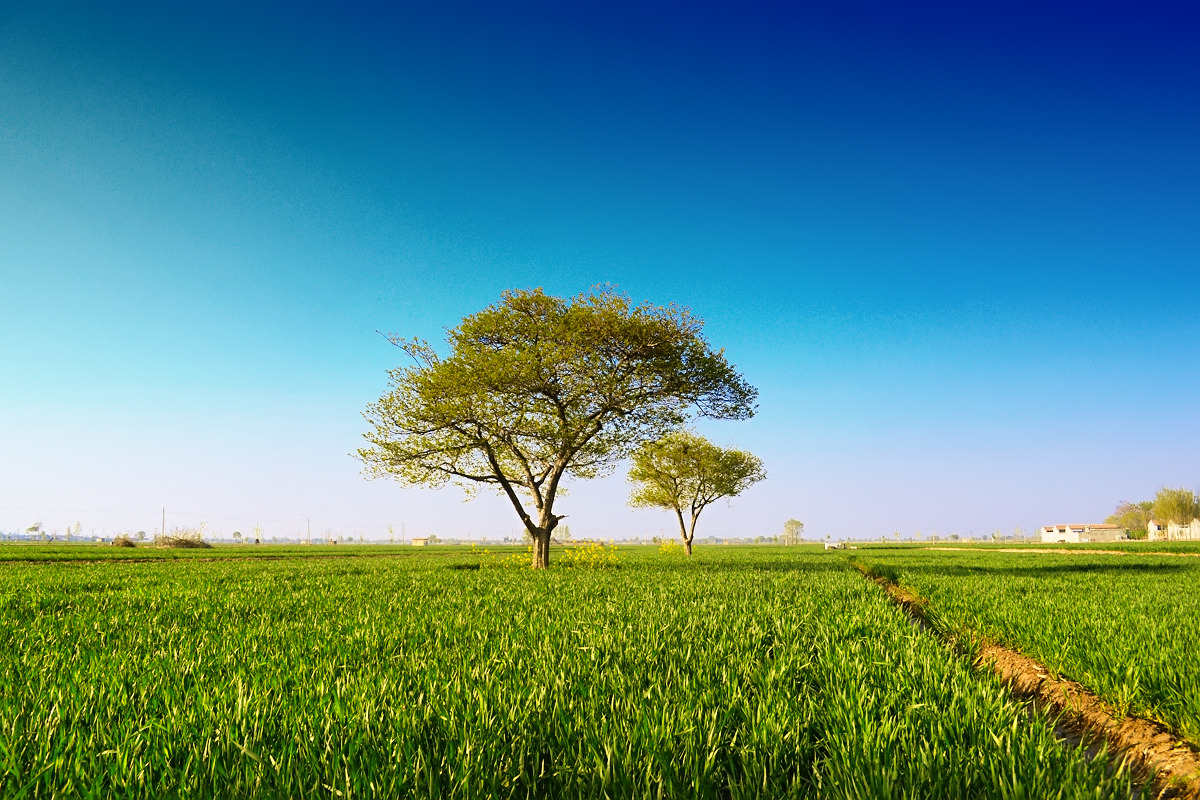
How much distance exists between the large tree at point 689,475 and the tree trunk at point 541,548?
28558mm

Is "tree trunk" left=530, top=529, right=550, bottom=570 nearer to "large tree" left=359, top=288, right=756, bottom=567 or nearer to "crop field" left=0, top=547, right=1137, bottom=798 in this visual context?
"large tree" left=359, top=288, right=756, bottom=567

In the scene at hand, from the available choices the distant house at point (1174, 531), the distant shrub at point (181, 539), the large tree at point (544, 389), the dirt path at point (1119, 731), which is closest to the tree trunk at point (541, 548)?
the large tree at point (544, 389)

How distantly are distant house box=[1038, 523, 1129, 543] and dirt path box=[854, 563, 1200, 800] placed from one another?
162 metres

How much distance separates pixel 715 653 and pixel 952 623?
6.05 metres

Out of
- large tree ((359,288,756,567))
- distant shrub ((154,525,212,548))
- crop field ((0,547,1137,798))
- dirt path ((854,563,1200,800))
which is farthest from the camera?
distant shrub ((154,525,212,548))

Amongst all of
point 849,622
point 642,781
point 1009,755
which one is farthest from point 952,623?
point 642,781

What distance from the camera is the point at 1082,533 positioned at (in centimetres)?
13475

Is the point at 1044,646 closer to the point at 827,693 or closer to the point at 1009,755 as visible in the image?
the point at 827,693

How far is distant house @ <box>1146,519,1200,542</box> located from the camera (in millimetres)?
113938

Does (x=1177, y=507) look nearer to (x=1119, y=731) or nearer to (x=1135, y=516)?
(x=1135, y=516)

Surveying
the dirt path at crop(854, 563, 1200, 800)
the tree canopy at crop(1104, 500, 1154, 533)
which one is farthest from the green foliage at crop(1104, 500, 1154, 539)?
the dirt path at crop(854, 563, 1200, 800)

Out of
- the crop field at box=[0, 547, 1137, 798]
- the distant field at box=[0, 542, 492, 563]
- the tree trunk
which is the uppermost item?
the crop field at box=[0, 547, 1137, 798]

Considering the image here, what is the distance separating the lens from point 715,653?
553 cm

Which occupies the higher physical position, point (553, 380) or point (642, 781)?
point (553, 380)
